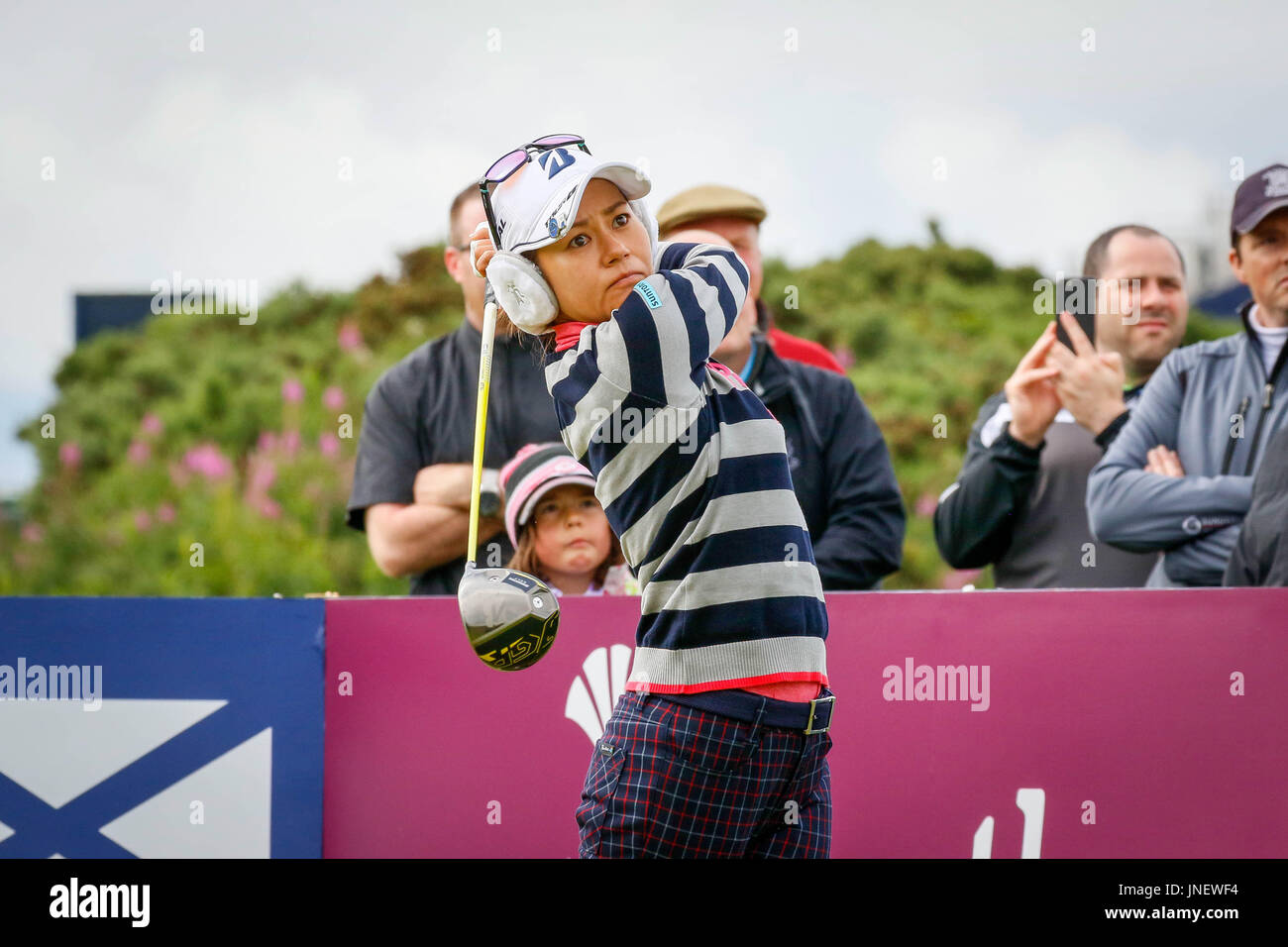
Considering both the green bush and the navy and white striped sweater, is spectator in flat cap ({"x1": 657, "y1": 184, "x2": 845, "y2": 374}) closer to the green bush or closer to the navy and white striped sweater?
the navy and white striped sweater

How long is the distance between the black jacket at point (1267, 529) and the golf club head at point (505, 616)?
2.16 meters

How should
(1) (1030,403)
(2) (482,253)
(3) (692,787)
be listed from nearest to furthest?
(3) (692,787)
(2) (482,253)
(1) (1030,403)

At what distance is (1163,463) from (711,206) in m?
1.65

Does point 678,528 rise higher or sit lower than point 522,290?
lower

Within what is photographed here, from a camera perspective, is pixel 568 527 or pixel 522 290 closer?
pixel 522 290

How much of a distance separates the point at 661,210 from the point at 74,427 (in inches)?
286

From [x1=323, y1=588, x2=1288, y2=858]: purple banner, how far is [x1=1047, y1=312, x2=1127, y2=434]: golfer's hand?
861 mm

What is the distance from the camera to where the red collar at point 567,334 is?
2371mm

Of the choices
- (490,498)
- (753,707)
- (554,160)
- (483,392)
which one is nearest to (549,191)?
(554,160)

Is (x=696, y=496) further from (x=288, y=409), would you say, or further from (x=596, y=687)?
(x=288, y=409)

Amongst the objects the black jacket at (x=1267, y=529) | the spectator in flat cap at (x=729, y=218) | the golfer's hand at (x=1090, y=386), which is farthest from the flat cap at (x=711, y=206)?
the black jacket at (x=1267, y=529)

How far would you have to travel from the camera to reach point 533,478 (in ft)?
12.6

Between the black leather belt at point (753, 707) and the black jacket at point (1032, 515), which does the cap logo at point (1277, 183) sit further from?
the black leather belt at point (753, 707)
